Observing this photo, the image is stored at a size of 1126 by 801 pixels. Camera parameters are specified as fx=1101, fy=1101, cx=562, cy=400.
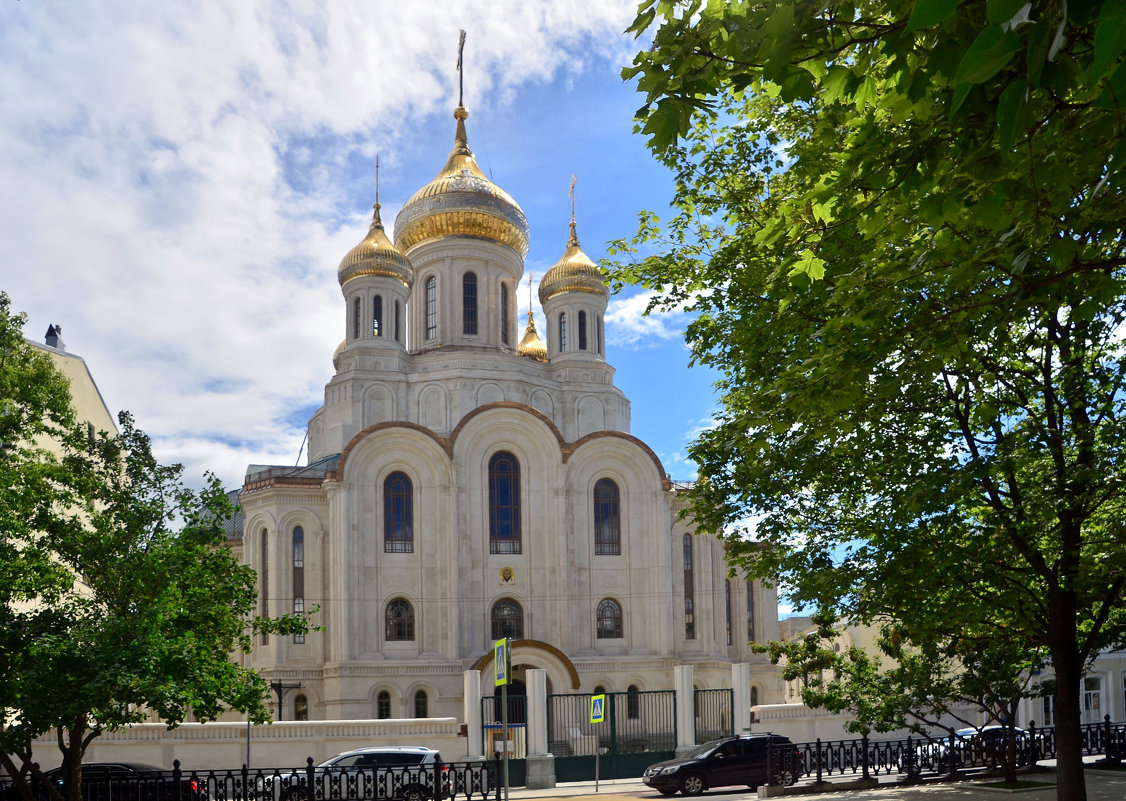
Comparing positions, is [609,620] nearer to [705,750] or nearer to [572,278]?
[572,278]

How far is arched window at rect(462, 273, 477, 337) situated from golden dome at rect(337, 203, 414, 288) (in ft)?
7.58

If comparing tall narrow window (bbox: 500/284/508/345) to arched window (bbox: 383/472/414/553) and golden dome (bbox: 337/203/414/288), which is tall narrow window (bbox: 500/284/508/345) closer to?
golden dome (bbox: 337/203/414/288)

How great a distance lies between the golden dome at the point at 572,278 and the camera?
153ft

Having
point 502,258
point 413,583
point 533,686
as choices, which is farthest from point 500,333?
point 533,686

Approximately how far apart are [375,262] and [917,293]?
35781 mm

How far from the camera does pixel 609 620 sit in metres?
40.4

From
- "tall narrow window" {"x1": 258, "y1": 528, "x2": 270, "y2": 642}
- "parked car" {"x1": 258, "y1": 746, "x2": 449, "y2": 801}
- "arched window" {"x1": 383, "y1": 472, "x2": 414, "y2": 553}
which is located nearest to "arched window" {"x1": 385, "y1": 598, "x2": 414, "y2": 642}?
"arched window" {"x1": 383, "y1": 472, "x2": 414, "y2": 553}

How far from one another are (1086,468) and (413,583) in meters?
29.7

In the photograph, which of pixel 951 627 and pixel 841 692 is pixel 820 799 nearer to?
pixel 841 692

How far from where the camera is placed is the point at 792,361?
1188cm

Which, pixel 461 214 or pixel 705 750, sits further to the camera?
pixel 461 214

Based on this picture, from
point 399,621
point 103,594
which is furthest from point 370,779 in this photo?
point 399,621

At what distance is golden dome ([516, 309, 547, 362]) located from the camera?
52750mm

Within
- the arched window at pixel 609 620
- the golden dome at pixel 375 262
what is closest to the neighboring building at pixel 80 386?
the golden dome at pixel 375 262
